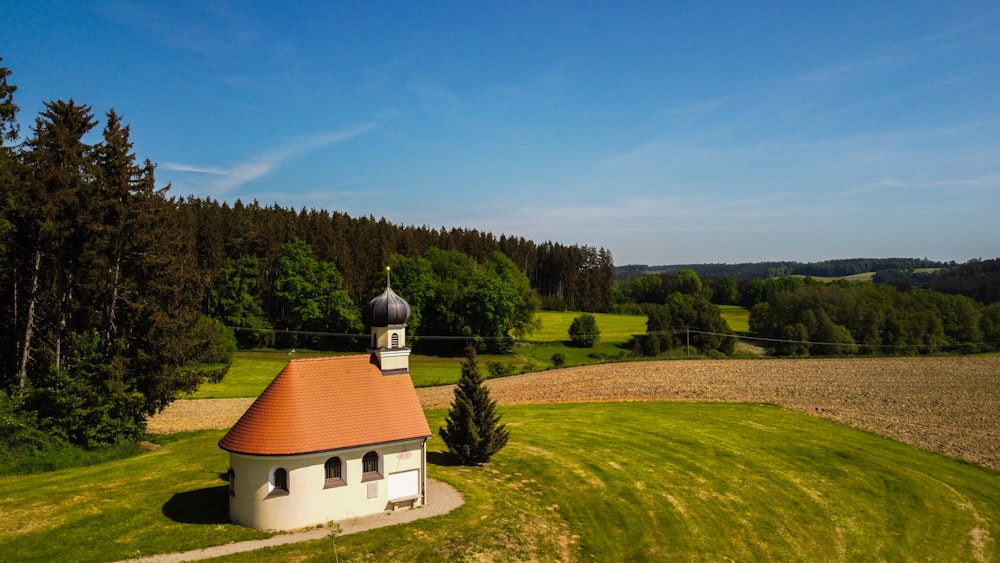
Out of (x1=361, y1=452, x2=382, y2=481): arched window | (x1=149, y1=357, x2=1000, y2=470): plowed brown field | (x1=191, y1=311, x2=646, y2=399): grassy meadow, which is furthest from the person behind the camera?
(x1=191, y1=311, x2=646, y2=399): grassy meadow

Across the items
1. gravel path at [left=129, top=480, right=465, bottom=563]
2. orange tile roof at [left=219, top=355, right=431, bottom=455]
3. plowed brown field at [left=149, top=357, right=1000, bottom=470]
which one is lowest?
plowed brown field at [left=149, top=357, right=1000, bottom=470]

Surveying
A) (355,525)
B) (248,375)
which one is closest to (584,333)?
(248,375)

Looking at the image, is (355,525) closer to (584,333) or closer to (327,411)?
(327,411)

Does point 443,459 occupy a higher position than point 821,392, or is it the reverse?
point 443,459

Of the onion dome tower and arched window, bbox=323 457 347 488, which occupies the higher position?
the onion dome tower

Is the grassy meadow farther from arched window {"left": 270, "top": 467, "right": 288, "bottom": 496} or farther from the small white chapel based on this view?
arched window {"left": 270, "top": 467, "right": 288, "bottom": 496}

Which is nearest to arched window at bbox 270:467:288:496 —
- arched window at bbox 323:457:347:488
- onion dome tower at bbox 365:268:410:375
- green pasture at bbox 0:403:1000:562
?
arched window at bbox 323:457:347:488
